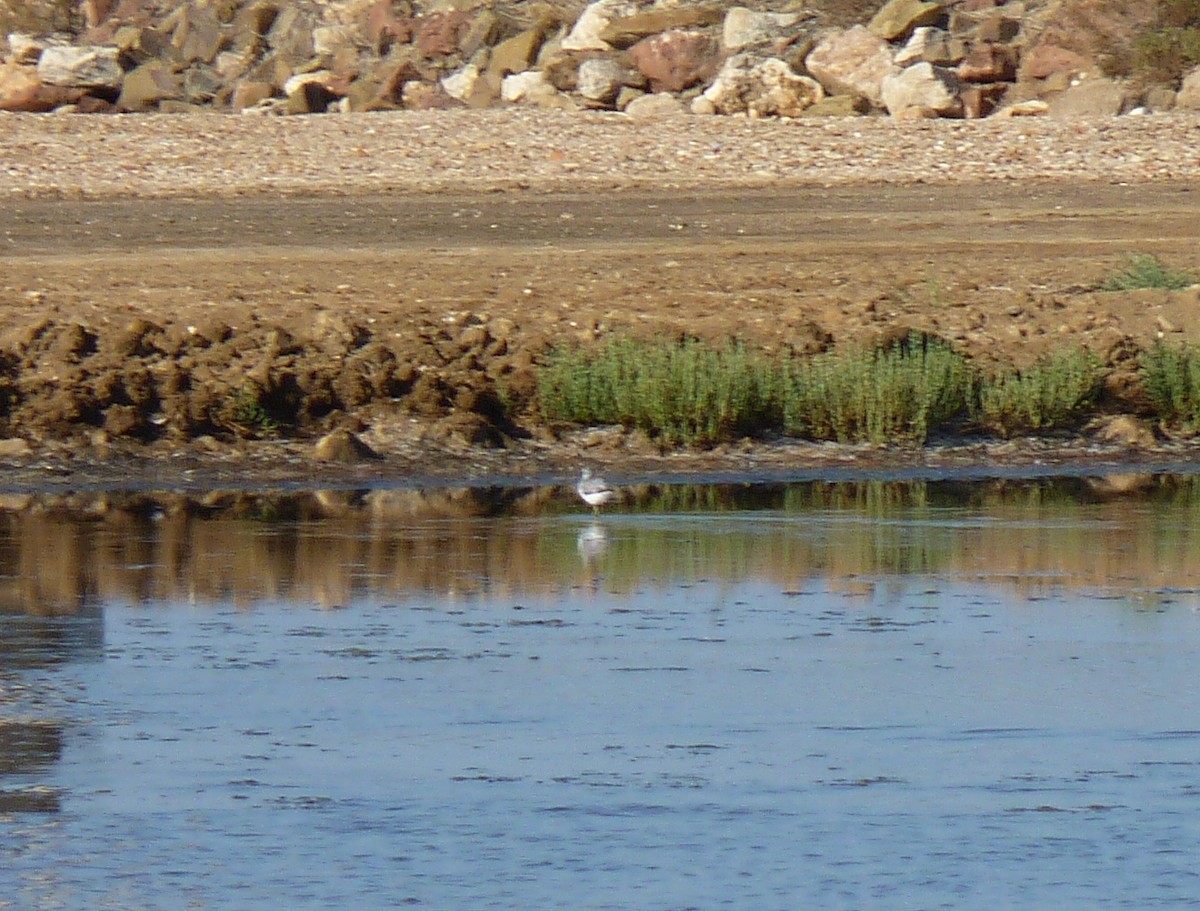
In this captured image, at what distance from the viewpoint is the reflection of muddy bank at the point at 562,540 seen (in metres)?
9.34

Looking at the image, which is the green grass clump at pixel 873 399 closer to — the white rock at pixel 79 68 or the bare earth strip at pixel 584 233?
the bare earth strip at pixel 584 233

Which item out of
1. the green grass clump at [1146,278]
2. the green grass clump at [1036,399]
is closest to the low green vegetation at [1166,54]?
the green grass clump at [1146,278]

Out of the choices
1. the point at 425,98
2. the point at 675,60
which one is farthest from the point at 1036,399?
the point at 425,98

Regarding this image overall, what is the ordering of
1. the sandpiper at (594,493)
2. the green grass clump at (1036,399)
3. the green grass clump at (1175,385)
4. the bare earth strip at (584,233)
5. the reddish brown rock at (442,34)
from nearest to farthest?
1. the sandpiper at (594,493)
2. the green grass clump at (1036,399)
3. the green grass clump at (1175,385)
4. the bare earth strip at (584,233)
5. the reddish brown rock at (442,34)

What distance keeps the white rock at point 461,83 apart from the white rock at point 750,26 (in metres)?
3.77

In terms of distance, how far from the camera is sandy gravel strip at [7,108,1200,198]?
83.7 ft

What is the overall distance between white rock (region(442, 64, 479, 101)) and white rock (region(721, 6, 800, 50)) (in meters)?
3.77

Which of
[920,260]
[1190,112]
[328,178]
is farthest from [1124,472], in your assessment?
[1190,112]

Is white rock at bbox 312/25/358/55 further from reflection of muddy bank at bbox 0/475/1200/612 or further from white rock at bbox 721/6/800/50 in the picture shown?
reflection of muddy bank at bbox 0/475/1200/612

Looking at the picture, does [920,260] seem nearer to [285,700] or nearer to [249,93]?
[285,700]

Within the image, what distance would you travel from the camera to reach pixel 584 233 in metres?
21.0

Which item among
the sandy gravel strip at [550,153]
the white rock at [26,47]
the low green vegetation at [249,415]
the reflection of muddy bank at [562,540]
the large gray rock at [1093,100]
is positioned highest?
the white rock at [26,47]

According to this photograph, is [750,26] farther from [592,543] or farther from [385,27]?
[592,543]

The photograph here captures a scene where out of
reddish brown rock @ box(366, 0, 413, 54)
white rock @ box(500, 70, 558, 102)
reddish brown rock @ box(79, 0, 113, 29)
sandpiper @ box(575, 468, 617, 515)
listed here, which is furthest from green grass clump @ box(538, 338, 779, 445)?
reddish brown rock @ box(79, 0, 113, 29)
